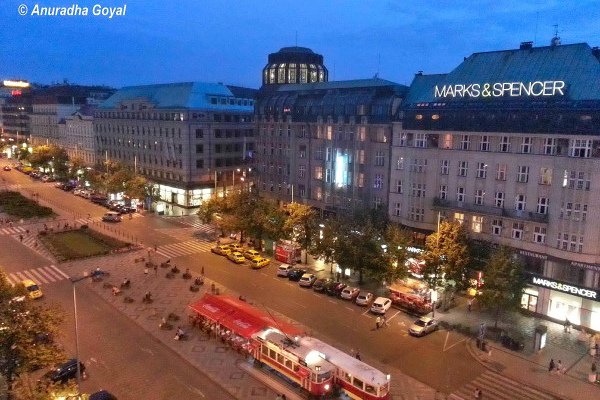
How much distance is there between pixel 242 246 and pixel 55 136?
4944 inches

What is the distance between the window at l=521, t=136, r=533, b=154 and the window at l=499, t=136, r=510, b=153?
1623mm

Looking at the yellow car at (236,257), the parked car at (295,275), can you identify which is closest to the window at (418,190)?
the parked car at (295,275)

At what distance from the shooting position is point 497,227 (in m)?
53.8

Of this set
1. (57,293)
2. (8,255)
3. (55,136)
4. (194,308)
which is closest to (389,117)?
(194,308)

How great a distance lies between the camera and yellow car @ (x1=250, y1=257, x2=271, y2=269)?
64.6m

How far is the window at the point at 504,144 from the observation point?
174ft

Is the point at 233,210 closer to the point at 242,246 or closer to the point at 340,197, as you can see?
the point at 242,246

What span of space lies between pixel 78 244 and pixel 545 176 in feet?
219

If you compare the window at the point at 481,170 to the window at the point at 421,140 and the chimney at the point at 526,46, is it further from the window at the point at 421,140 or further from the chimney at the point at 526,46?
the chimney at the point at 526,46

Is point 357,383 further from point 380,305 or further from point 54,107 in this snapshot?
point 54,107

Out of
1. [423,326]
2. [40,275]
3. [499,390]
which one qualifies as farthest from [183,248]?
[499,390]

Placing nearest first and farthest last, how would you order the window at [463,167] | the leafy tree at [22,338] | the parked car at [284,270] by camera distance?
the leafy tree at [22,338] → the window at [463,167] → the parked car at [284,270]

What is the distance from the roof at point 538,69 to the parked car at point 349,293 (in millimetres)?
26143

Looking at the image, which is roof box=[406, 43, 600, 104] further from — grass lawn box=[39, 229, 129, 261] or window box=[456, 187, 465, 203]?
grass lawn box=[39, 229, 129, 261]
